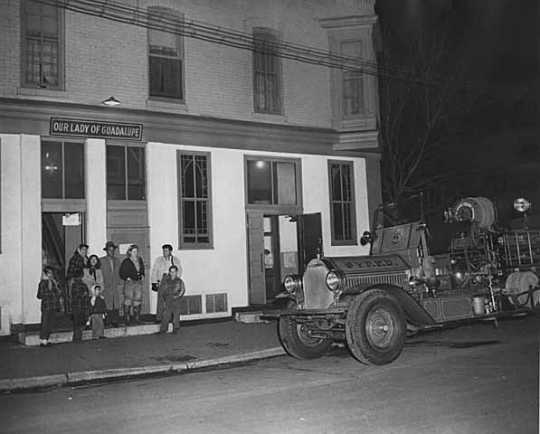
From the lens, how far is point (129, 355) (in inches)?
428

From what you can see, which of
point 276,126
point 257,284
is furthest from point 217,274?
point 276,126

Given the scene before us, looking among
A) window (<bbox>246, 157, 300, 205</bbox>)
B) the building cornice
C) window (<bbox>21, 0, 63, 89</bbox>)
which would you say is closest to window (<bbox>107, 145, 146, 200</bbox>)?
the building cornice

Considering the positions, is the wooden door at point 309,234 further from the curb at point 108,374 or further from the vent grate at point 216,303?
the curb at point 108,374

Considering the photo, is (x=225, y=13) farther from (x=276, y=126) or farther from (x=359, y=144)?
(x=359, y=144)

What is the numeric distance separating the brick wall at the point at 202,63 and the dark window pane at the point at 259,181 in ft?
3.94

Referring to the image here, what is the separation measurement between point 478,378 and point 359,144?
10408 mm

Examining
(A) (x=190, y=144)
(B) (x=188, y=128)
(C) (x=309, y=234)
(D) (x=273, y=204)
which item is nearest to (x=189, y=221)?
(A) (x=190, y=144)

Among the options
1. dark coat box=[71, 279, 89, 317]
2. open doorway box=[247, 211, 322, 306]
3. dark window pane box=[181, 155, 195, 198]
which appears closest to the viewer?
dark coat box=[71, 279, 89, 317]

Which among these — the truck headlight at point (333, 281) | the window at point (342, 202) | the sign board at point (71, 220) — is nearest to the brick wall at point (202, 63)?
the window at point (342, 202)

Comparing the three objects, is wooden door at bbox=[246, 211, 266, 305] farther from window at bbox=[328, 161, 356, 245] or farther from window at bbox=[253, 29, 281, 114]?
window at bbox=[253, 29, 281, 114]

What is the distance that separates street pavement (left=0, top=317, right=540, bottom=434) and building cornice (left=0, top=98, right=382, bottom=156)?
6.88m

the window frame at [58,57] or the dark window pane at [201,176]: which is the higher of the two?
the window frame at [58,57]

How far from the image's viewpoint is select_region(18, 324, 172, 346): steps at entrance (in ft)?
40.5

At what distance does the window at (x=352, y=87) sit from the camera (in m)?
17.6
